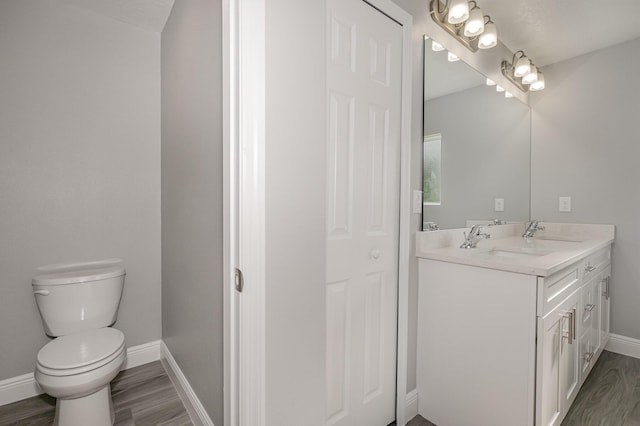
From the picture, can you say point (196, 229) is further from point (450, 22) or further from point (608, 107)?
point (608, 107)

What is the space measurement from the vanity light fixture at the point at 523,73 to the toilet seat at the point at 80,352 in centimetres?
317

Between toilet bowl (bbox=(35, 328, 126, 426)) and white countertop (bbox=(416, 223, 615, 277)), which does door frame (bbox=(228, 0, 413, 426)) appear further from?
white countertop (bbox=(416, 223, 615, 277))

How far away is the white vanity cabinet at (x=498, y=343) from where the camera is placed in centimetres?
124

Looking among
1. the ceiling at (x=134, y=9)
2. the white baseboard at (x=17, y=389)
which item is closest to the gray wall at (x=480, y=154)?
the ceiling at (x=134, y=9)

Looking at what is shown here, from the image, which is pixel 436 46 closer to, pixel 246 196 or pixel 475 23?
pixel 475 23

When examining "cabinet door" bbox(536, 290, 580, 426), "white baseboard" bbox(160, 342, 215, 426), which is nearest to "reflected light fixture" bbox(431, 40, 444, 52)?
"cabinet door" bbox(536, 290, 580, 426)

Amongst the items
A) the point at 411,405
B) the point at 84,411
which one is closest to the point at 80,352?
the point at 84,411

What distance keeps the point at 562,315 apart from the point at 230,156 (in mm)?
1621

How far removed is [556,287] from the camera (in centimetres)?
134

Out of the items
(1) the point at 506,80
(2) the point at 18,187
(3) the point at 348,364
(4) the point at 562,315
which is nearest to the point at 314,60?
(3) the point at 348,364

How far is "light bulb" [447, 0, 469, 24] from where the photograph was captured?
65.1 inches

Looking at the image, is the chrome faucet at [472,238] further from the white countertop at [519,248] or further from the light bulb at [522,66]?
the light bulb at [522,66]

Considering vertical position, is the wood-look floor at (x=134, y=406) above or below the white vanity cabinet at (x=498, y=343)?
below

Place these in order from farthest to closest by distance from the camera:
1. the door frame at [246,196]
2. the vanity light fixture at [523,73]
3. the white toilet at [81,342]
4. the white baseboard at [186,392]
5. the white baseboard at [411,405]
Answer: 1. the vanity light fixture at [523,73]
2. the white baseboard at [411,405]
3. the white baseboard at [186,392]
4. the white toilet at [81,342]
5. the door frame at [246,196]
